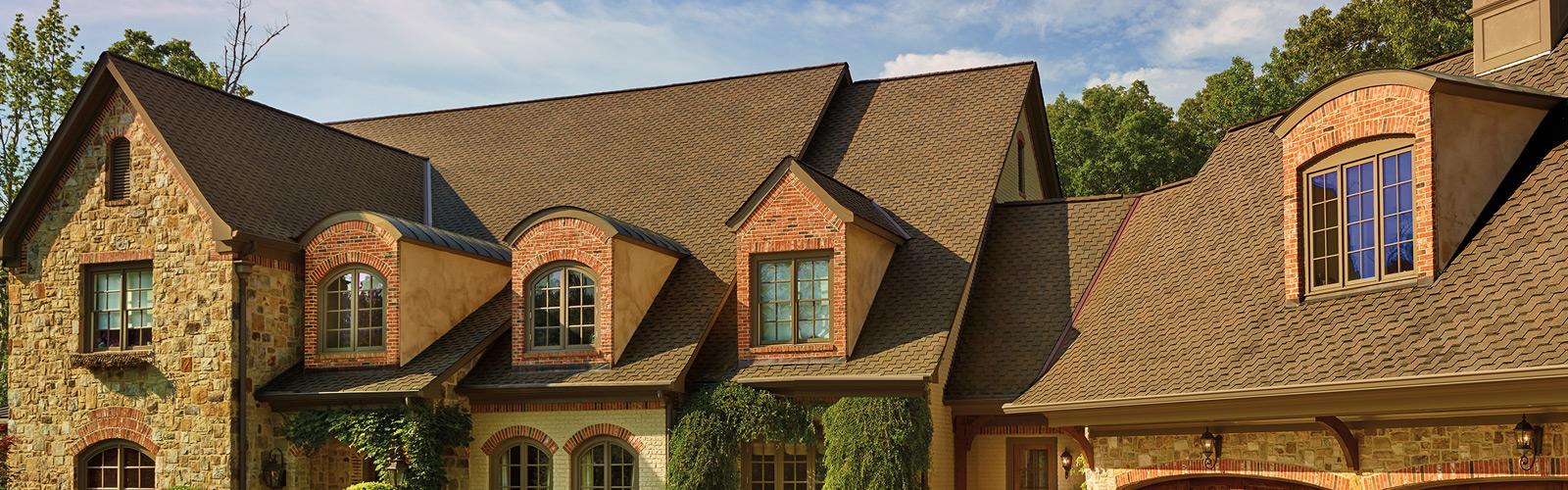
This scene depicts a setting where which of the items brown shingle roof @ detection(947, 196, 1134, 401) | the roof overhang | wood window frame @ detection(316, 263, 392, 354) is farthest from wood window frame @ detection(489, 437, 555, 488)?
the roof overhang

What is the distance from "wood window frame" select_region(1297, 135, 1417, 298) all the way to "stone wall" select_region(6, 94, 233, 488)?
1414 centimetres

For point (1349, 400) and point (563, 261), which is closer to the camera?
point (1349, 400)

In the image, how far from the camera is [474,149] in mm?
26484

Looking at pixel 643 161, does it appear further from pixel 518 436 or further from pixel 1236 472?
pixel 1236 472

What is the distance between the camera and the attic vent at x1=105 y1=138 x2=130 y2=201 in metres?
21.2

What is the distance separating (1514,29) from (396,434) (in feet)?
46.9

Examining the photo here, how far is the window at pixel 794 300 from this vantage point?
1883 cm

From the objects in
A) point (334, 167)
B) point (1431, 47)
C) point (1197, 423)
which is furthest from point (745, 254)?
point (1431, 47)

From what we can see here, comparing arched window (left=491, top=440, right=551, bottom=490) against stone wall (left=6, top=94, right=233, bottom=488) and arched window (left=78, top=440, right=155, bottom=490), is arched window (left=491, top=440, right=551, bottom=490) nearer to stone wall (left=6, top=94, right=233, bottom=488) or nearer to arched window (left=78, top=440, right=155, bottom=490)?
stone wall (left=6, top=94, right=233, bottom=488)

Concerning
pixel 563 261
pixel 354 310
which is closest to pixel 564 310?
pixel 563 261

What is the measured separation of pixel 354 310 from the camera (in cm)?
2055

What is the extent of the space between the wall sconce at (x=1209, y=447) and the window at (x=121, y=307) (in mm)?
14861

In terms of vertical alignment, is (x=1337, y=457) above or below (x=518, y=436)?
above

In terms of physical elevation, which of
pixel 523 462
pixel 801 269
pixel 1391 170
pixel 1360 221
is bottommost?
pixel 523 462
